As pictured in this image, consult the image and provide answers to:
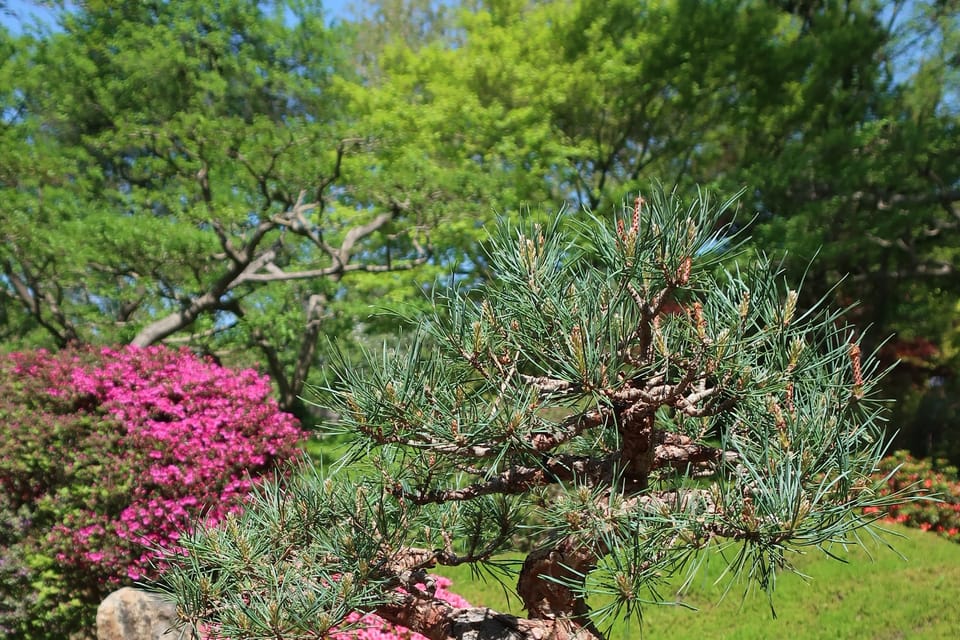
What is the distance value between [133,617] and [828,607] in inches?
176

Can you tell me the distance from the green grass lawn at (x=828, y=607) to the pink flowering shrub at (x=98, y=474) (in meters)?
2.23

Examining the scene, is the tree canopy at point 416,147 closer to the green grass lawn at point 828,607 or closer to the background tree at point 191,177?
the background tree at point 191,177

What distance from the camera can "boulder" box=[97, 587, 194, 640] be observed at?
4.05m

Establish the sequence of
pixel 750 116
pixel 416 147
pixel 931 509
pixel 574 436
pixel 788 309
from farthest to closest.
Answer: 1. pixel 750 116
2. pixel 416 147
3. pixel 931 509
4. pixel 574 436
5. pixel 788 309

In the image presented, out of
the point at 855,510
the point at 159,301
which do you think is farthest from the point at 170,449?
the point at 159,301

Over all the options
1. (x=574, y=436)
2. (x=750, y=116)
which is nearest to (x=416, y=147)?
(x=750, y=116)

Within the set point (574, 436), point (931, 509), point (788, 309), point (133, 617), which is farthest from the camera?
point (931, 509)

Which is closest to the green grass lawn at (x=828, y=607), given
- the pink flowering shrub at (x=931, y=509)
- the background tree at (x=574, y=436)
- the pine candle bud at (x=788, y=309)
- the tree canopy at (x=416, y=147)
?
the pink flowering shrub at (x=931, y=509)

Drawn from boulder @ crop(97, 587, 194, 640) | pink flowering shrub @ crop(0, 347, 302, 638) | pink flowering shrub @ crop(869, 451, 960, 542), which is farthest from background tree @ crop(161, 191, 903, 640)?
pink flowering shrub @ crop(869, 451, 960, 542)

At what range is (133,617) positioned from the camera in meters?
4.08

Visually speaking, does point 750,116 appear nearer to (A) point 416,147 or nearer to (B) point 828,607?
(A) point 416,147

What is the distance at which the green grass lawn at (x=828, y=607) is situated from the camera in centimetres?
441

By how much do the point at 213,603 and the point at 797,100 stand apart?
13259 millimetres

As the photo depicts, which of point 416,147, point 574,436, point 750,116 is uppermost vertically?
point 750,116
